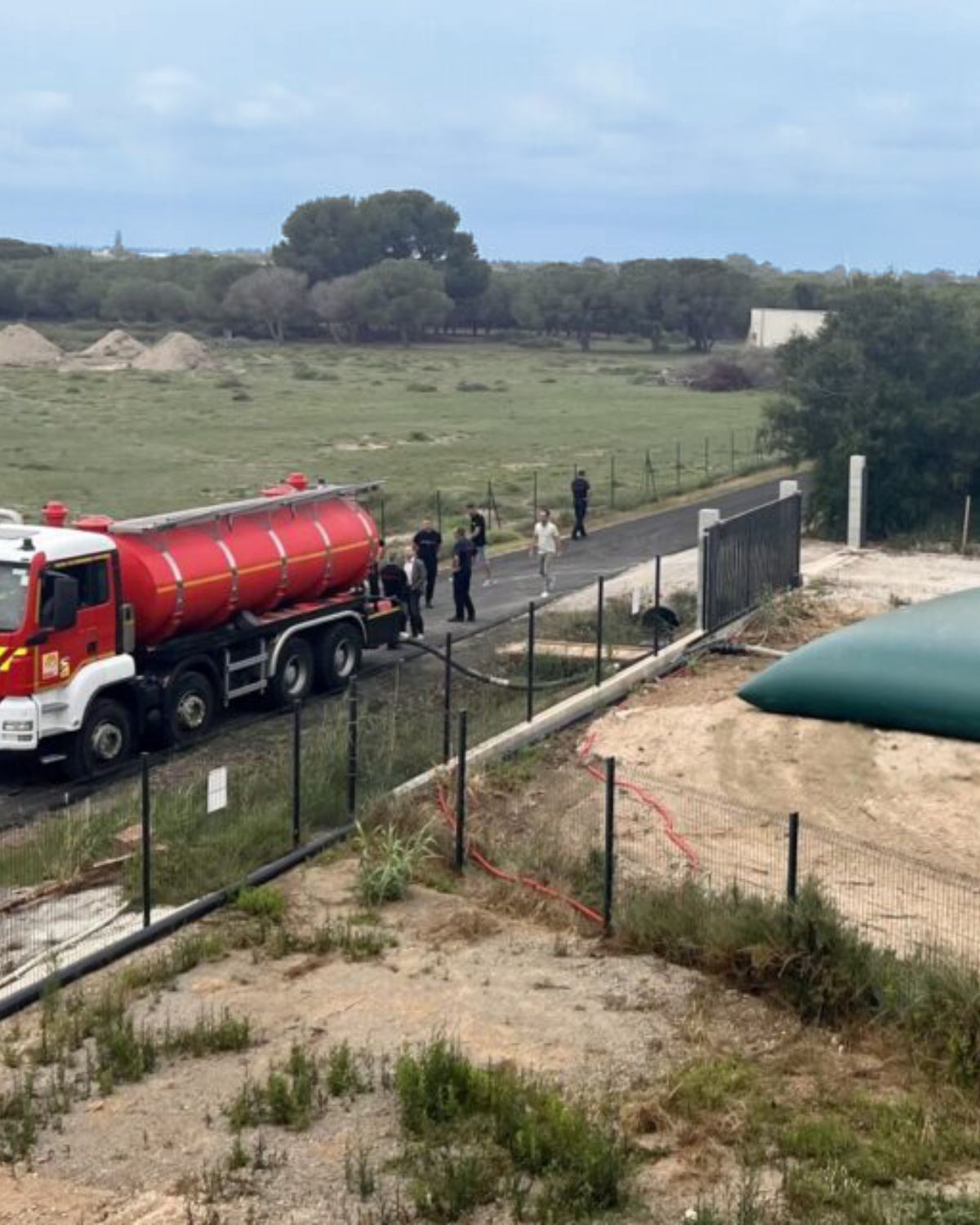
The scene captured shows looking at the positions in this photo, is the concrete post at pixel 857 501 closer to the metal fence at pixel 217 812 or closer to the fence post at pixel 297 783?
the metal fence at pixel 217 812

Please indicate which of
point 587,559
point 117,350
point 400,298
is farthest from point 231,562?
point 400,298

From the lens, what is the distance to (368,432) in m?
67.1

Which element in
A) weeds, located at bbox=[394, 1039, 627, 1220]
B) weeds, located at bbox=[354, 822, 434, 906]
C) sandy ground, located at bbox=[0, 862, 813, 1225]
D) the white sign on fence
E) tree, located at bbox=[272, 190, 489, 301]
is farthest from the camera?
tree, located at bbox=[272, 190, 489, 301]

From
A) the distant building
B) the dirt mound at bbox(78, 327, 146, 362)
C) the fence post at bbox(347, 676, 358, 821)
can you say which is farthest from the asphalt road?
the distant building

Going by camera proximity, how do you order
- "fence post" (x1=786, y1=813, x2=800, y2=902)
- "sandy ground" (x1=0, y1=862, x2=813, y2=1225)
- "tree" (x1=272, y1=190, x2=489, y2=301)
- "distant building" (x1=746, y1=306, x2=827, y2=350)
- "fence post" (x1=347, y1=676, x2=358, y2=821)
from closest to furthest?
"sandy ground" (x1=0, y1=862, x2=813, y2=1225) → "fence post" (x1=786, y1=813, x2=800, y2=902) → "fence post" (x1=347, y1=676, x2=358, y2=821) → "distant building" (x1=746, y1=306, x2=827, y2=350) → "tree" (x1=272, y1=190, x2=489, y2=301)

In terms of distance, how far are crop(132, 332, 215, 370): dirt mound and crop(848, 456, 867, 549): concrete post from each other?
7009 cm

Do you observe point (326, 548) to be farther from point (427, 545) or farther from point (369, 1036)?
point (369, 1036)

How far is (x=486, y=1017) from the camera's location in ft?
39.8

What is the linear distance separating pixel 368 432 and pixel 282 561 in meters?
45.4

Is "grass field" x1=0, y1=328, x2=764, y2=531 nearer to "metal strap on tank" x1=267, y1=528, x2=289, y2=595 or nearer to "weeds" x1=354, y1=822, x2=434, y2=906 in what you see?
"metal strap on tank" x1=267, y1=528, x2=289, y2=595

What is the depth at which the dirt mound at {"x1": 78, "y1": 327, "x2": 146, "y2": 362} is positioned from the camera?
105875 mm

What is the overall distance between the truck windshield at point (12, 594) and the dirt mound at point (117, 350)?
290 ft

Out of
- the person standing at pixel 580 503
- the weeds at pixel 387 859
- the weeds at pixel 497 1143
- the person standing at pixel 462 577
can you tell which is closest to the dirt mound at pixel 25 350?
the person standing at pixel 580 503

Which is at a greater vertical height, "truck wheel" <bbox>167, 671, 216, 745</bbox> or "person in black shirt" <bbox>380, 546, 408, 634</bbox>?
"person in black shirt" <bbox>380, 546, 408, 634</bbox>
